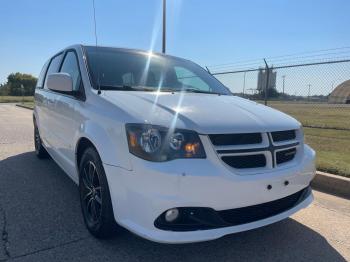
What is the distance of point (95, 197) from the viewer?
3248 mm

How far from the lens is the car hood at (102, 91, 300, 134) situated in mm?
2733

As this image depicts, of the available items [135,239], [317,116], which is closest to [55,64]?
[135,239]

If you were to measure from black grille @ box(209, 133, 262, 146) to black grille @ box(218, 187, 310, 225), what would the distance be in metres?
0.49

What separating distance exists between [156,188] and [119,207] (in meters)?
0.41

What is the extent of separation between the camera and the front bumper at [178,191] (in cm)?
252

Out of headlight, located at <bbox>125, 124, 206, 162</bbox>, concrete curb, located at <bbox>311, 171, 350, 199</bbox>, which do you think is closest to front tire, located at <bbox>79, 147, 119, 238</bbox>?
headlight, located at <bbox>125, 124, 206, 162</bbox>

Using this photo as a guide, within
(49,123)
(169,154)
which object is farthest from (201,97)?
(49,123)

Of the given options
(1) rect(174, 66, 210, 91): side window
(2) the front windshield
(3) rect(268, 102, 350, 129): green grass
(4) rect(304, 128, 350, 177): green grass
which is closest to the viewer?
(2) the front windshield

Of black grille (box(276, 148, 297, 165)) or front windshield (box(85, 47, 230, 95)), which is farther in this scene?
front windshield (box(85, 47, 230, 95))

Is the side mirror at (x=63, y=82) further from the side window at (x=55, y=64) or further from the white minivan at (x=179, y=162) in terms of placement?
the side window at (x=55, y=64)

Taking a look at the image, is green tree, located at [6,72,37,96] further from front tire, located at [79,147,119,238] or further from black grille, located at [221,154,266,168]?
black grille, located at [221,154,266,168]

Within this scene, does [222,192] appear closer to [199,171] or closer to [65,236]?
[199,171]

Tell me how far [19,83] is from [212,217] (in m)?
99.3

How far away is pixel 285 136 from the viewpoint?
3129 millimetres
